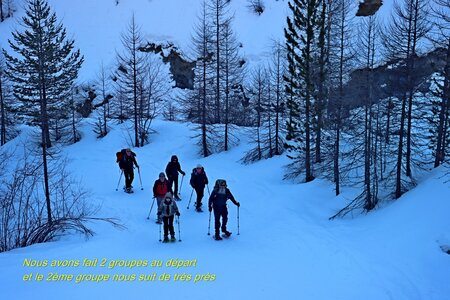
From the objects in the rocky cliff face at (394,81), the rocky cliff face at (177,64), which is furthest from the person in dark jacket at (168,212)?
the rocky cliff face at (177,64)

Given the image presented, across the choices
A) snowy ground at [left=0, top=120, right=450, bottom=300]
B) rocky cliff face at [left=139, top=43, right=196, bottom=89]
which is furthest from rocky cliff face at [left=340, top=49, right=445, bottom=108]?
rocky cliff face at [left=139, top=43, right=196, bottom=89]

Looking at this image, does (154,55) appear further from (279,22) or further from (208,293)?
(208,293)

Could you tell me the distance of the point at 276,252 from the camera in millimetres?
9117

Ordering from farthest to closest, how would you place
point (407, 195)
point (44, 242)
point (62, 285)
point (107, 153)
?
point (107, 153) → point (407, 195) → point (44, 242) → point (62, 285)

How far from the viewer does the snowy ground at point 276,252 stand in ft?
22.2

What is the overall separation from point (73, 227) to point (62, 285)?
3.59 meters

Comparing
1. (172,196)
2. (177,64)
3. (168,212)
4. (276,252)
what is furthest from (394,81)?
(177,64)

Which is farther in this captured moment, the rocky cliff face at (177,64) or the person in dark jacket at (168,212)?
the rocky cliff face at (177,64)

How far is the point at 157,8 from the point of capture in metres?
49.0

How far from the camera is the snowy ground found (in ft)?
22.2

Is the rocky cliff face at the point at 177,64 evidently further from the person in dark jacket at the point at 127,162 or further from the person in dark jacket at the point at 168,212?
the person in dark jacket at the point at 168,212

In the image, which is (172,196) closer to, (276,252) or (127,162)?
(276,252)

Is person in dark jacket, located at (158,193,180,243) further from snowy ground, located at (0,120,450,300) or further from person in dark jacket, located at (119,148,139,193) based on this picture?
person in dark jacket, located at (119,148,139,193)

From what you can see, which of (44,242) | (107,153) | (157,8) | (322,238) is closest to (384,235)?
(322,238)
